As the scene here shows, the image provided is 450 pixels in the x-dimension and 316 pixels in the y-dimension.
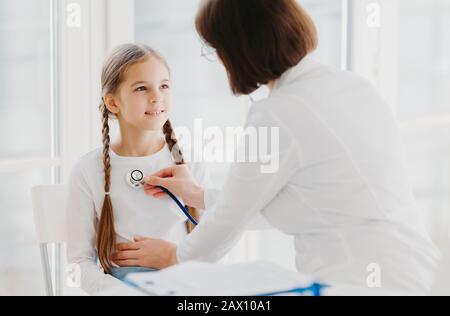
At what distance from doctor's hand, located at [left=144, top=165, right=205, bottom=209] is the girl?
34 millimetres

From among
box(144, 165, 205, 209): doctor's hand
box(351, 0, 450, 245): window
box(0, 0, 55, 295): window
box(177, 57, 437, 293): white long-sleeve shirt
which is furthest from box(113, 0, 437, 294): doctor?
box(351, 0, 450, 245): window

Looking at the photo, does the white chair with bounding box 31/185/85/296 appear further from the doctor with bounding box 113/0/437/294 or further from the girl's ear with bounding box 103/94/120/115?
the doctor with bounding box 113/0/437/294

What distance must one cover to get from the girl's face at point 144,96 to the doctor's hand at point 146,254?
0.29 metres

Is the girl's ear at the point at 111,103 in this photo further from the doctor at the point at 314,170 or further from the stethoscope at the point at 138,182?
the doctor at the point at 314,170

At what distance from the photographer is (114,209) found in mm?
1602

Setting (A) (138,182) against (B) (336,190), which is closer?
(B) (336,190)

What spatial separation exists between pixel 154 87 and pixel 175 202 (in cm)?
27

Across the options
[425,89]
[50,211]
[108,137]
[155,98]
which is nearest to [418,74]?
[425,89]

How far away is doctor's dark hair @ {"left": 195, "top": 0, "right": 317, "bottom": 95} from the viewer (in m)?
1.25

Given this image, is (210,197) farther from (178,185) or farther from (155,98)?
(155,98)

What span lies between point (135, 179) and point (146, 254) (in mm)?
204

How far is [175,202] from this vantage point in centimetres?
161

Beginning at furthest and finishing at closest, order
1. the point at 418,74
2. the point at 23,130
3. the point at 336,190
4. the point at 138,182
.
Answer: the point at 418,74 < the point at 23,130 < the point at 138,182 < the point at 336,190
